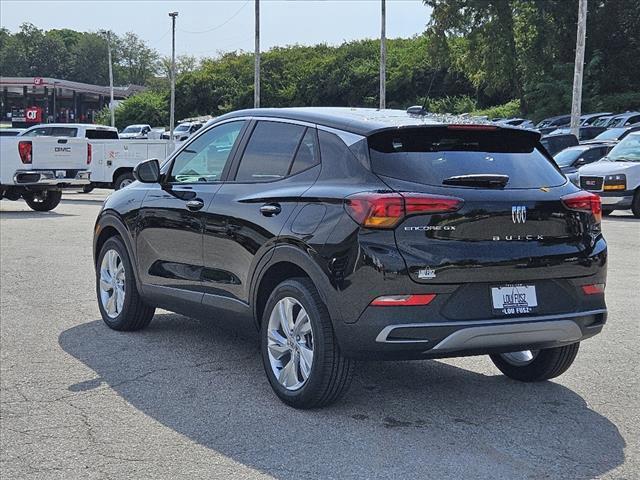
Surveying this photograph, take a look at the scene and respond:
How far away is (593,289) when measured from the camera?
5.66 m

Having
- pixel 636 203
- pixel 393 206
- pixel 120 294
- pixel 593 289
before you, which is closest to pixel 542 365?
pixel 593 289

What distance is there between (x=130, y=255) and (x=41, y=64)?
173 meters

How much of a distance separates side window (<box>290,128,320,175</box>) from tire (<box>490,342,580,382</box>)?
1.93 metres

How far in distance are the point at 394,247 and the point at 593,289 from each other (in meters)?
1.36

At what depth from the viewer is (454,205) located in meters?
5.20

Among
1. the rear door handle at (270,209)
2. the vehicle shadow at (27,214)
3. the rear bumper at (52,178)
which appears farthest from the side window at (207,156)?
the rear bumper at (52,178)

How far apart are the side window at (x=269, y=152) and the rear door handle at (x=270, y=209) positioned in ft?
0.72

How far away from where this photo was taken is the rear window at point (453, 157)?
212 inches

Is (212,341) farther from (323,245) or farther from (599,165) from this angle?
(599,165)

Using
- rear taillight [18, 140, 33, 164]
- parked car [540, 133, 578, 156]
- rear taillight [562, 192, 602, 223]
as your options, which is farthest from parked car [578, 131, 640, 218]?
rear taillight [562, 192, 602, 223]

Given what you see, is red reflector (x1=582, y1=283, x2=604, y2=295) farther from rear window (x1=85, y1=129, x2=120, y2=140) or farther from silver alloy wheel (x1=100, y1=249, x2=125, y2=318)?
rear window (x1=85, y1=129, x2=120, y2=140)

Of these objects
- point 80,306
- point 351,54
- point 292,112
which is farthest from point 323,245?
point 351,54

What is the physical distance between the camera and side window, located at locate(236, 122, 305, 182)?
20.1ft

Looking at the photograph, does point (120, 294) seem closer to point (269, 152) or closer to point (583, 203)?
point (269, 152)
